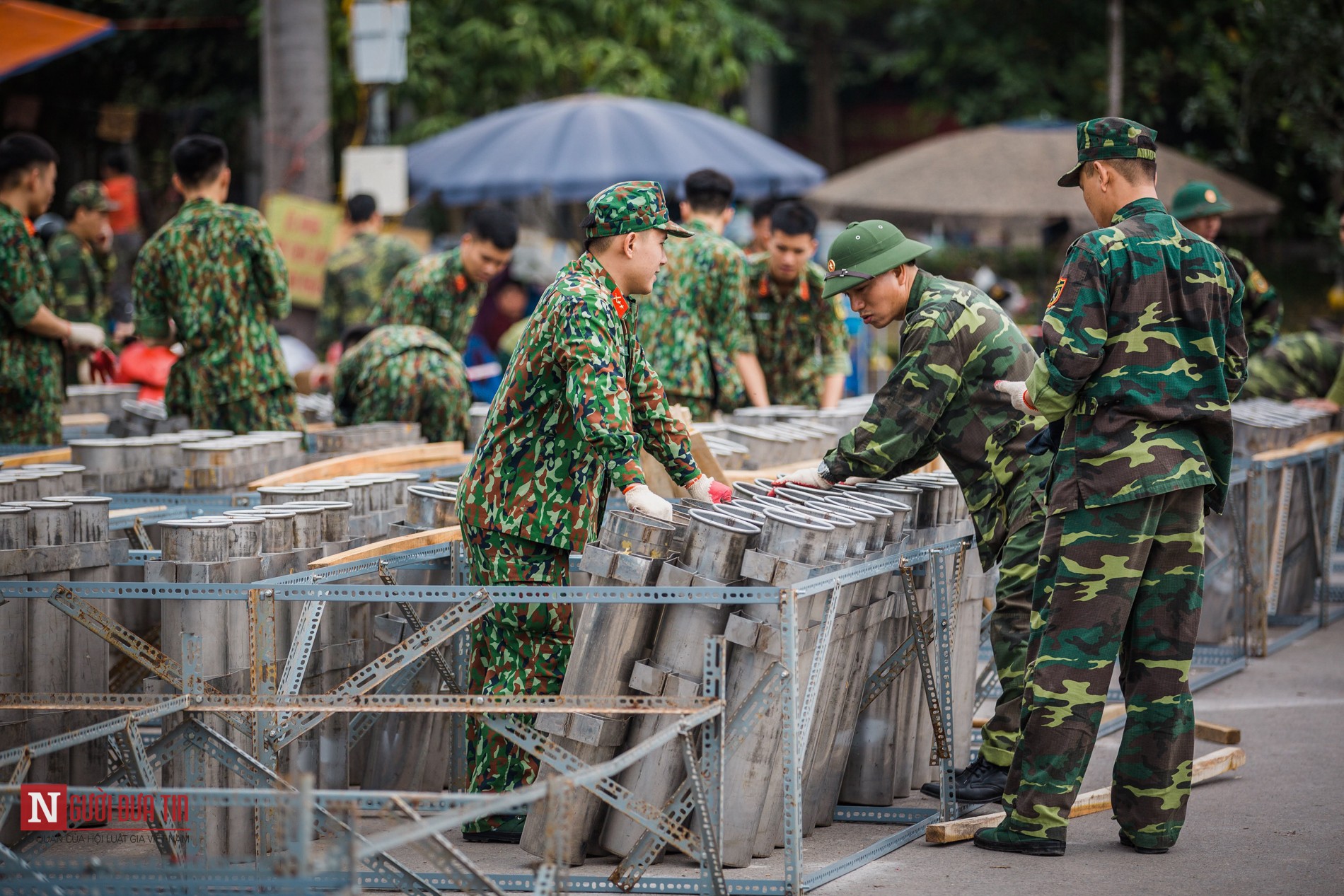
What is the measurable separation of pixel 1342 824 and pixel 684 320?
452cm

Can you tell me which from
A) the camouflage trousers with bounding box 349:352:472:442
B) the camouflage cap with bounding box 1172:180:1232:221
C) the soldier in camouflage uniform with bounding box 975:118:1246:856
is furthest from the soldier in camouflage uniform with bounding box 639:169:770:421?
the soldier in camouflage uniform with bounding box 975:118:1246:856

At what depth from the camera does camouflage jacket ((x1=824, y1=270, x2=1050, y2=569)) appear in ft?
17.0

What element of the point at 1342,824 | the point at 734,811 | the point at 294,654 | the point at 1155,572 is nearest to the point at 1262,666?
the point at 1342,824

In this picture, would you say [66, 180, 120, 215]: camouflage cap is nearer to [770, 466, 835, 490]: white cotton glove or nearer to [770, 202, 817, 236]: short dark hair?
[770, 202, 817, 236]: short dark hair

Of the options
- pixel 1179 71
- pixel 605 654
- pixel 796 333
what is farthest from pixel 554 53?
pixel 605 654

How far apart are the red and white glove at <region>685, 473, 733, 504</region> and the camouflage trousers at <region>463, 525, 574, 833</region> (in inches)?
18.4

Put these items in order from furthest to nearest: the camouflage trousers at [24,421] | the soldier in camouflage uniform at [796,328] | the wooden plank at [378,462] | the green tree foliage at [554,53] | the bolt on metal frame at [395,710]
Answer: the green tree foliage at [554,53] → the soldier in camouflage uniform at [796,328] → the camouflage trousers at [24,421] → the wooden plank at [378,462] → the bolt on metal frame at [395,710]

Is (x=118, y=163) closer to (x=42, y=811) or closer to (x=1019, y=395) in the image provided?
(x=42, y=811)

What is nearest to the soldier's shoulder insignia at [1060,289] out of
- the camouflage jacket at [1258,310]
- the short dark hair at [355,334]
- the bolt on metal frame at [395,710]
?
the bolt on metal frame at [395,710]

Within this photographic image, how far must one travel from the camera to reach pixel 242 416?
26.5 feet

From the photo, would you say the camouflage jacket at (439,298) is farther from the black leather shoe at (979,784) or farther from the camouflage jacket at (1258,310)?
the camouflage jacket at (1258,310)

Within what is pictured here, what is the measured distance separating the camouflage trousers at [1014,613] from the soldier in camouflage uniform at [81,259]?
7.45 meters

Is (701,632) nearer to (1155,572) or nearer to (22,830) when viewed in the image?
(1155,572)

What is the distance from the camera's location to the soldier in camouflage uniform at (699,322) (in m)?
8.67
